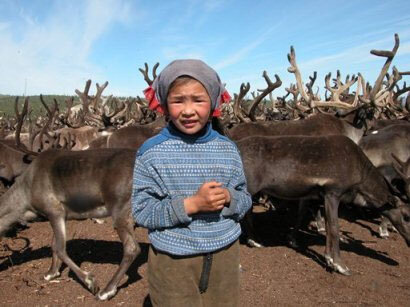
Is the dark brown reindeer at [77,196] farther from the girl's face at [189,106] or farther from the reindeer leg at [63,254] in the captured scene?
the girl's face at [189,106]

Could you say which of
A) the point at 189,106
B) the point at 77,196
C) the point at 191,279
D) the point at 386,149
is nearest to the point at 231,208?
the point at 191,279

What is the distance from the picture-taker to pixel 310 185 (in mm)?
5805

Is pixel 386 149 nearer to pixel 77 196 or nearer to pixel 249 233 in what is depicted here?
Answer: pixel 249 233

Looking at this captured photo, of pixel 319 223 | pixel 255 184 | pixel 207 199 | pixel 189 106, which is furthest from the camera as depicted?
pixel 319 223

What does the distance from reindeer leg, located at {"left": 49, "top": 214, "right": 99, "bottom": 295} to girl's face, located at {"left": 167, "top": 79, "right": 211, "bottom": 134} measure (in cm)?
364

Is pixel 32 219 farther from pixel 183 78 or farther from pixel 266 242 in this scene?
pixel 183 78

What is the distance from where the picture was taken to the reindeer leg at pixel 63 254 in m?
4.99

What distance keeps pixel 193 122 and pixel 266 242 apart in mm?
5456

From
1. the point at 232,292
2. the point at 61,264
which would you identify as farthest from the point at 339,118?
the point at 232,292

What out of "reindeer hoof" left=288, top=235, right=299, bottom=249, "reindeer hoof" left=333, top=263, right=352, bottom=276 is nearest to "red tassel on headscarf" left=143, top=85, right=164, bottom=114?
"reindeer hoof" left=333, top=263, right=352, bottom=276

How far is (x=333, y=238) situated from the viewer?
5.61m

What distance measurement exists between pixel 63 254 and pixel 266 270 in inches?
113

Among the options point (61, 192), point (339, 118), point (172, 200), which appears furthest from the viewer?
point (339, 118)

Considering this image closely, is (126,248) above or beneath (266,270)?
above
